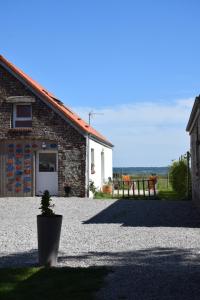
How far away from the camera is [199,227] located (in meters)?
12.5

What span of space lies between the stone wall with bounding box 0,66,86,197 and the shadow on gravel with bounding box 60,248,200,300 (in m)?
13.7

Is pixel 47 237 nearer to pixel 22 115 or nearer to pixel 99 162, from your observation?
pixel 22 115

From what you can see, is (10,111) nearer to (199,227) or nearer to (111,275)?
(199,227)

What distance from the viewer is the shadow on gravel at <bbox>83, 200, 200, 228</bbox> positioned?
13.5 metres

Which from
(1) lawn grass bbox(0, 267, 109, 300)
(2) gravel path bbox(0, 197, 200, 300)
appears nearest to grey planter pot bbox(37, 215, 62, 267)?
(1) lawn grass bbox(0, 267, 109, 300)

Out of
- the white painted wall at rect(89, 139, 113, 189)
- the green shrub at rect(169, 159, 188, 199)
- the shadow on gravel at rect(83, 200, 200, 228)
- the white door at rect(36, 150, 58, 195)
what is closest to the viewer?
the shadow on gravel at rect(83, 200, 200, 228)

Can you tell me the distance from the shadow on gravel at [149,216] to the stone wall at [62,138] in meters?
4.17

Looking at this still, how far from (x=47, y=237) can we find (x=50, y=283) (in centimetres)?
128

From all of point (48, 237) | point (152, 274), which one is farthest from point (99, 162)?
point (152, 274)

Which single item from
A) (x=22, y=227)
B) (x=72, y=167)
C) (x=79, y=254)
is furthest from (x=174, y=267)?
(x=72, y=167)

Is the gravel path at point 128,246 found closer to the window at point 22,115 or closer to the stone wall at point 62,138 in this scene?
the stone wall at point 62,138

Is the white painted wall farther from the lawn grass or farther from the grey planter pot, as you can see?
the lawn grass

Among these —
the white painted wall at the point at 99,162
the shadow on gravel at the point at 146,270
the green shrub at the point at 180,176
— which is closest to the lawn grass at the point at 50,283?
the shadow on gravel at the point at 146,270

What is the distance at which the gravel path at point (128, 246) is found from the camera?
633 cm
